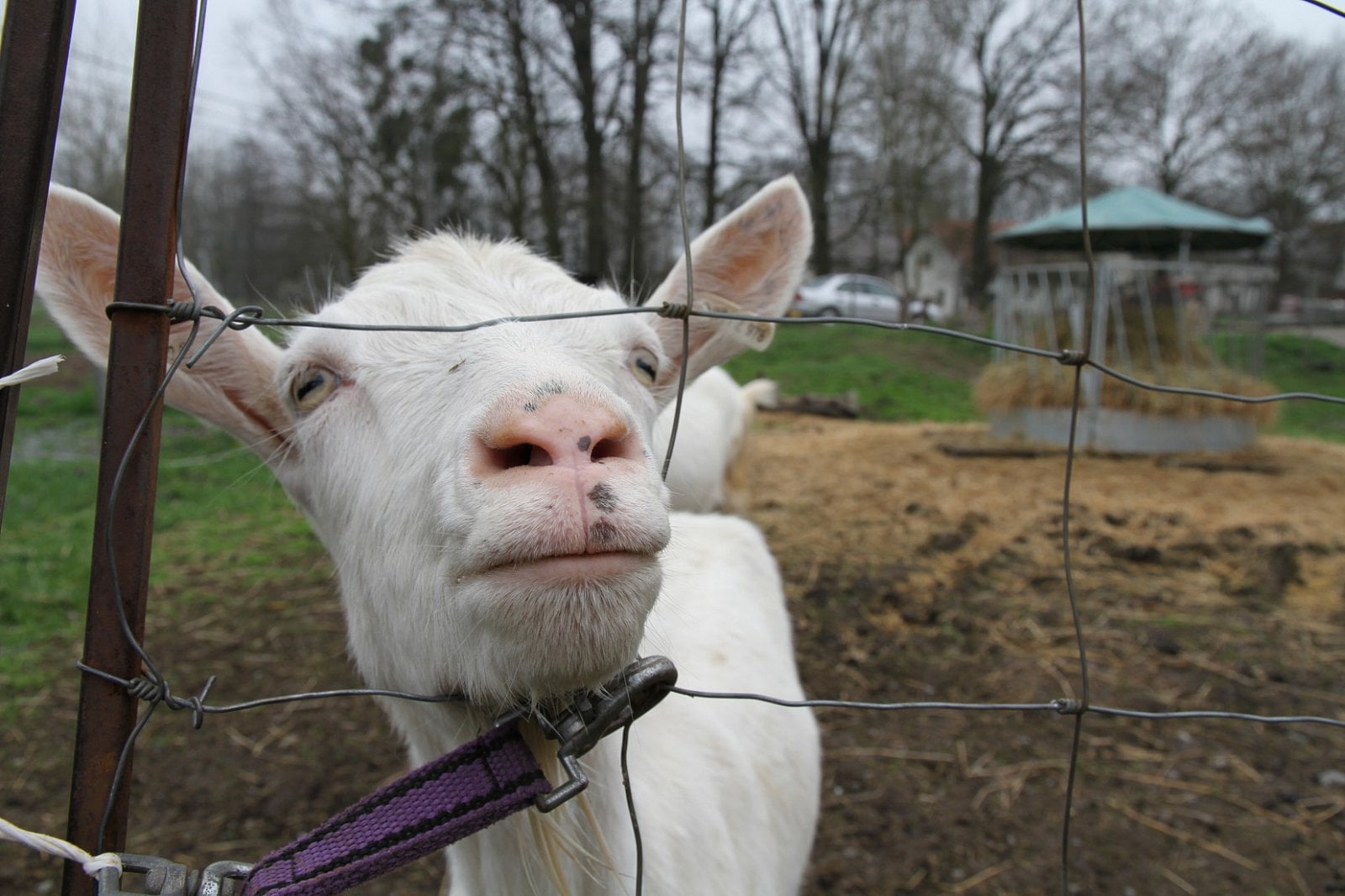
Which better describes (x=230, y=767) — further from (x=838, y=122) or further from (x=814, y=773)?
(x=838, y=122)

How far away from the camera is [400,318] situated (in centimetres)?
156

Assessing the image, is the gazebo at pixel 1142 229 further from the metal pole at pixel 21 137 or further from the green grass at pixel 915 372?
the metal pole at pixel 21 137

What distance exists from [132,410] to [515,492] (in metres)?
0.52

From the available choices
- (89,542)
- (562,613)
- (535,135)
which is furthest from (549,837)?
(535,135)

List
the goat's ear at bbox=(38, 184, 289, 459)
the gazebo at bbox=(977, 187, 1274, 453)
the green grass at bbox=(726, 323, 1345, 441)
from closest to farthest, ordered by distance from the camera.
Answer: the goat's ear at bbox=(38, 184, 289, 459), the gazebo at bbox=(977, 187, 1274, 453), the green grass at bbox=(726, 323, 1345, 441)

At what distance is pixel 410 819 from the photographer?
1.06 meters

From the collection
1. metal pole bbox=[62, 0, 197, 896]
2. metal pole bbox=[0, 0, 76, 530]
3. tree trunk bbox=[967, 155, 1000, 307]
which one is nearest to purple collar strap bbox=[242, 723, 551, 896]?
metal pole bbox=[62, 0, 197, 896]

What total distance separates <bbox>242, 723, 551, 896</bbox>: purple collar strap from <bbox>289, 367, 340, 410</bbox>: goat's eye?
2.44 ft

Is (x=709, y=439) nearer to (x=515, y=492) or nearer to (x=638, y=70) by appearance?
(x=515, y=492)


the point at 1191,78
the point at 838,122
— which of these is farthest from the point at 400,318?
the point at 1191,78

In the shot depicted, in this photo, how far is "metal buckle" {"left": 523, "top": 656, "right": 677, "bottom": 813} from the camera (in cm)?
113

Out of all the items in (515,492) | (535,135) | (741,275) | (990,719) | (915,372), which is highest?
(535,135)

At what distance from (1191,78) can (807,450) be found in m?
28.3

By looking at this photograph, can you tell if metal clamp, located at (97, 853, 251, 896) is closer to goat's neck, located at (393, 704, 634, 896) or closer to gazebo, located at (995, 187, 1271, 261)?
goat's neck, located at (393, 704, 634, 896)
